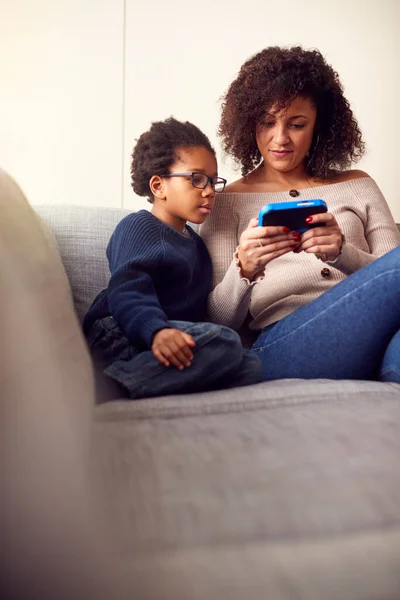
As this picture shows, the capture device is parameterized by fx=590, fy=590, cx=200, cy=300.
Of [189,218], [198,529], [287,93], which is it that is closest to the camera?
[198,529]

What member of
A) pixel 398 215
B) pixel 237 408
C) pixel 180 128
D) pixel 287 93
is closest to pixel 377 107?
pixel 398 215

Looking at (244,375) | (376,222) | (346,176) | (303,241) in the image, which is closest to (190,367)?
(244,375)

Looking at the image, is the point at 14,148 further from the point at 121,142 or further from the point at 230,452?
the point at 230,452

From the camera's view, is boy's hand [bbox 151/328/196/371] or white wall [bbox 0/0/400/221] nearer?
boy's hand [bbox 151/328/196/371]

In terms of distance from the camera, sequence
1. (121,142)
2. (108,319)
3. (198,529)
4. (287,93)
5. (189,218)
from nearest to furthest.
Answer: (198,529), (108,319), (189,218), (287,93), (121,142)

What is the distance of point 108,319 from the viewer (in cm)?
107

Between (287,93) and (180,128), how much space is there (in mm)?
300

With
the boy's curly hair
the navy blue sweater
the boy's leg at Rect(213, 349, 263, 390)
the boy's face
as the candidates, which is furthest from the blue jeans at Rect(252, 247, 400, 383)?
the boy's curly hair

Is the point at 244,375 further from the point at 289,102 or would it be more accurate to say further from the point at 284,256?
the point at 289,102

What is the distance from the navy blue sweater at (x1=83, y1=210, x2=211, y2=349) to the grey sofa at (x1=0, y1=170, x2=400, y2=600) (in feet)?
0.94

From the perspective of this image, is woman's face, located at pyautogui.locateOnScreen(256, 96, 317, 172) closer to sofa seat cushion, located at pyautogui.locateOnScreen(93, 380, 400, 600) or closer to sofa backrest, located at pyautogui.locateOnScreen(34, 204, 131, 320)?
sofa backrest, located at pyautogui.locateOnScreen(34, 204, 131, 320)

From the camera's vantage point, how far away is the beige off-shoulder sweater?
118cm

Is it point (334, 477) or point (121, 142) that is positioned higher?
point (121, 142)

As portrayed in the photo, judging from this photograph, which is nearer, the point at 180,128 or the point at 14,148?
the point at 180,128
